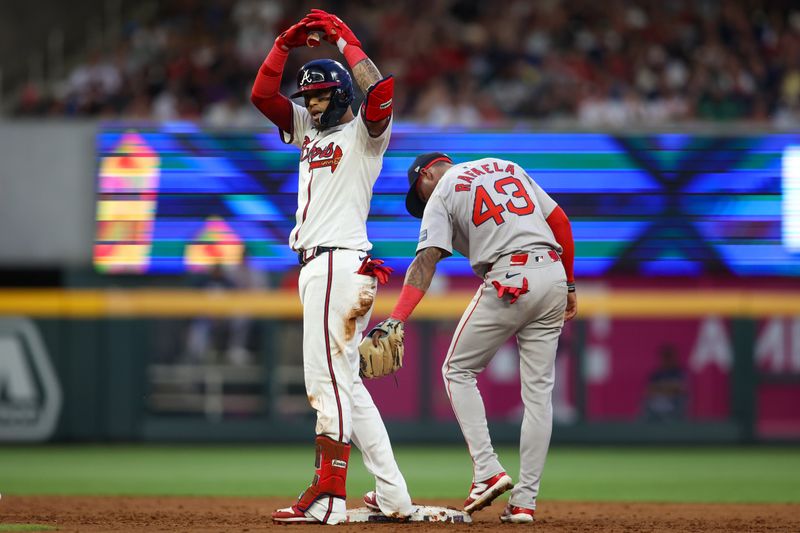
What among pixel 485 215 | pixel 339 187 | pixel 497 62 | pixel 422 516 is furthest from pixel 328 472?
pixel 497 62

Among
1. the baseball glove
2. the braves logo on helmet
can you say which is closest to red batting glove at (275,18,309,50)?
the braves logo on helmet

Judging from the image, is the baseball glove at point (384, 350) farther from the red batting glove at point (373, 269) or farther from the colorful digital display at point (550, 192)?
the colorful digital display at point (550, 192)

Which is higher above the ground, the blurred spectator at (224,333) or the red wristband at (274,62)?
the red wristband at (274,62)

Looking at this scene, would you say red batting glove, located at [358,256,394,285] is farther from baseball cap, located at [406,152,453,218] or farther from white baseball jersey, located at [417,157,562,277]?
baseball cap, located at [406,152,453,218]

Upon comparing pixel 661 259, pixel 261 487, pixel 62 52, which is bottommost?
pixel 261 487

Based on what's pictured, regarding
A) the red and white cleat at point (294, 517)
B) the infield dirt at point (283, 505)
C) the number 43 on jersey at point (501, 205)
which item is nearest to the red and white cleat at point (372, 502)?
the infield dirt at point (283, 505)

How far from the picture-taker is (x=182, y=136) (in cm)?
984

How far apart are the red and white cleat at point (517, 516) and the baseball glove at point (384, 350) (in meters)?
0.84

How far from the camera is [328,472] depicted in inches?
180

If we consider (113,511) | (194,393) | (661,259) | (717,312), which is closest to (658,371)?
(717,312)

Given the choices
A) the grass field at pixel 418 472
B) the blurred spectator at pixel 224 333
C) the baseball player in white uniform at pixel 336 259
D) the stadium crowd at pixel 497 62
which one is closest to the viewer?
the baseball player in white uniform at pixel 336 259

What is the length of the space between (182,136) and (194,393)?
245cm

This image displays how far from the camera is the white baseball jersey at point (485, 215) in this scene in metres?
4.87

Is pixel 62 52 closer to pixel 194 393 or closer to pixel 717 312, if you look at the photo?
pixel 194 393
